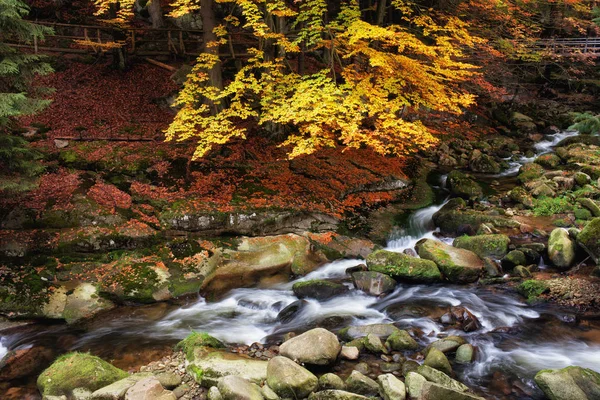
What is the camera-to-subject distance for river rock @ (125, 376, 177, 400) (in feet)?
20.1

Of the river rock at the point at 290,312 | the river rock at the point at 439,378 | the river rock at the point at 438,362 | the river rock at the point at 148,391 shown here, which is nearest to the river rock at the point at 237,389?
the river rock at the point at 148,391

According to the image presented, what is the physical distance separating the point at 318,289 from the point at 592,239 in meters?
6.69

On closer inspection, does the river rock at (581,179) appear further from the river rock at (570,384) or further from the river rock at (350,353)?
the river rock at (350,353)

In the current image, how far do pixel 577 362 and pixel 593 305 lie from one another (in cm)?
205

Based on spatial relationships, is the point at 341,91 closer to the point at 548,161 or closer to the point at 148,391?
the point at 148,391

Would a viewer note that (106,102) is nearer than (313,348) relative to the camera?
No

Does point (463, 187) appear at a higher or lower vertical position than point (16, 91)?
lower

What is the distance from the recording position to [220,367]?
22.6ft

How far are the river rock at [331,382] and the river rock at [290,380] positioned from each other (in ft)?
0.44

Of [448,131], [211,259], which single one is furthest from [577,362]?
[448,131]

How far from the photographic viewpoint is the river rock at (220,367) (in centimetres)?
675

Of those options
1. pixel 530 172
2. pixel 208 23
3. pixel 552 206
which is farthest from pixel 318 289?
pixel 530 172

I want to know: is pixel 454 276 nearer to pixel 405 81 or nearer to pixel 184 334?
pixel 405 81

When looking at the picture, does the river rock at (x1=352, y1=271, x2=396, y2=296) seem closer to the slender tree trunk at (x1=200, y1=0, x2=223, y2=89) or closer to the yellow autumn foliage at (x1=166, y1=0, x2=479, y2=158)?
the yellow autumn foliage at (x1=166, y1=0, x2=479, y2=158)
